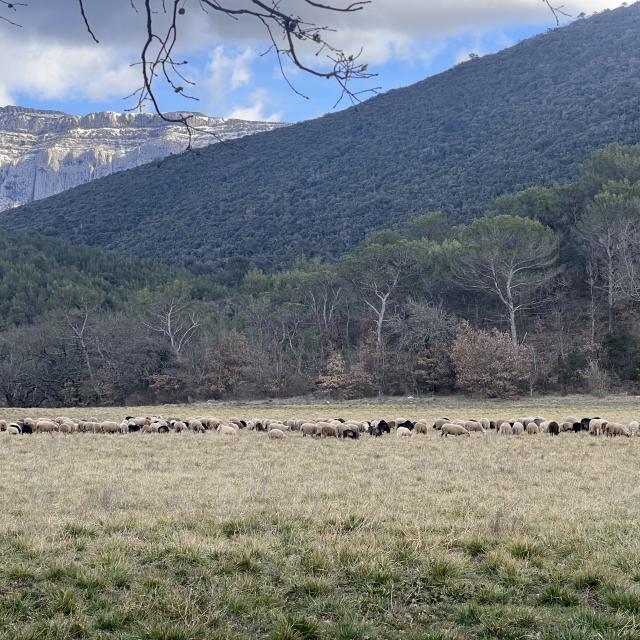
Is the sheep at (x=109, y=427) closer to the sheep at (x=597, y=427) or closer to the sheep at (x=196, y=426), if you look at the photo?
the sheep at (x=196, y=426)

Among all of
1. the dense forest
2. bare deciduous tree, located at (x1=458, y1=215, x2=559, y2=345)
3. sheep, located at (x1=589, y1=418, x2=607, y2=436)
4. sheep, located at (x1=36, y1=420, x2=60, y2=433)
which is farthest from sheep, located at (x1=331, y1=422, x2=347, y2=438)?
bare deciduous tree, located at (x1=458, y1=215, x2=559, y2=345)

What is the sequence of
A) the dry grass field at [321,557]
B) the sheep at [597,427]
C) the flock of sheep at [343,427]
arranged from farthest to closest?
1. the flock of sheep at [343,427]
2. the sheep at [597,427]
3. the dry grass field at [321,557]

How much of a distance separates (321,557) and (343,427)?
1446cm

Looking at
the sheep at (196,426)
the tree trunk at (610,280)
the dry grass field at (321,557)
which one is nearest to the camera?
the dry grass field at (321,557)

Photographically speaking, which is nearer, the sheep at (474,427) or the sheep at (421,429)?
the sheep at (474,427)

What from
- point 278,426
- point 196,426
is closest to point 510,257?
point 278,426

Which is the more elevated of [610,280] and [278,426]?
[610,280]

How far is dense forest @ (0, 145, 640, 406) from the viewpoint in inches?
1756

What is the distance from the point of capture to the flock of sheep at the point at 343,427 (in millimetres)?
19484

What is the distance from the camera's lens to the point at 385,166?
102m

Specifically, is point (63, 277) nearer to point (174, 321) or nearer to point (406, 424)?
point (174, 321)

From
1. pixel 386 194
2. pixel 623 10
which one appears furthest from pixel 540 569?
pixel 623 10

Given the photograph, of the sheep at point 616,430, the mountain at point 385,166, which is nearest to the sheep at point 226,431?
the sheep at point 616,430

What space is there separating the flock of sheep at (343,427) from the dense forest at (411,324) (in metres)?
21.0
